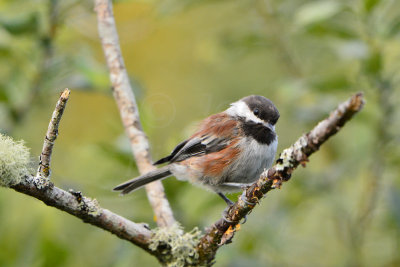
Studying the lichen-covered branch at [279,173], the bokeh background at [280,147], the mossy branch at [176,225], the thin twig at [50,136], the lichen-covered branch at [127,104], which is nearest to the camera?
the lichen-covered branch at [279,173]

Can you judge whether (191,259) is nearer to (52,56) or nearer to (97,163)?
(97,163)

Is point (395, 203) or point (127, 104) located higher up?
point (127, 104)

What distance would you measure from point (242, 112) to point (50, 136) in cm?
209

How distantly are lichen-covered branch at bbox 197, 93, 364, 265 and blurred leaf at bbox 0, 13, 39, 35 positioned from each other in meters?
2.11

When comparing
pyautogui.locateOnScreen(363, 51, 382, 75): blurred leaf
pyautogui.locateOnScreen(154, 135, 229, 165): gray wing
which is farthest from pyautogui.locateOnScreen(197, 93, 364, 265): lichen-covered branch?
pyautogui.locateOnScreen(363, 51, 382, 75): blurred leaf

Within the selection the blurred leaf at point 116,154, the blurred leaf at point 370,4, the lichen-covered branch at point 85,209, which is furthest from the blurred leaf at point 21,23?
the blurred leaf at point 370,4

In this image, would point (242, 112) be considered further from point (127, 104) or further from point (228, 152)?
point (127, 104)

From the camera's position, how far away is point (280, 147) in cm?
429

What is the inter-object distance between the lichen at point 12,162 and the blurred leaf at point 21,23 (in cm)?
190

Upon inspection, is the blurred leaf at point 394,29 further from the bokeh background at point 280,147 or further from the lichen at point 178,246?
the lichen at point 178,246

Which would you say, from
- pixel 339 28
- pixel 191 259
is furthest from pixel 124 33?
pixel 191 259

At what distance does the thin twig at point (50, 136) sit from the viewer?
1.72 metres

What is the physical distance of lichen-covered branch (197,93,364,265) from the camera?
1.50 m

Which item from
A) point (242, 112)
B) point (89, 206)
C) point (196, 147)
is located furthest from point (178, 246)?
point (242, 112)
